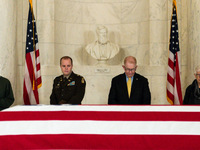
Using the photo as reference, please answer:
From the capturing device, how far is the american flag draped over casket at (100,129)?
7.10 feet

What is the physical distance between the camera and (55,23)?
792cm

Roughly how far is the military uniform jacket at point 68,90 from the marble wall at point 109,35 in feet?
10.7

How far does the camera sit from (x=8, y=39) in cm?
665

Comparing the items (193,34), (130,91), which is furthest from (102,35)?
(130,91)

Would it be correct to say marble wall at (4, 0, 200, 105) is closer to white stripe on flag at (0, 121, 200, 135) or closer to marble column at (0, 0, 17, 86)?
marble column at (0, 0, 17, 86)

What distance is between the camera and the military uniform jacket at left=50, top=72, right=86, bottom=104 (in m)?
4.04

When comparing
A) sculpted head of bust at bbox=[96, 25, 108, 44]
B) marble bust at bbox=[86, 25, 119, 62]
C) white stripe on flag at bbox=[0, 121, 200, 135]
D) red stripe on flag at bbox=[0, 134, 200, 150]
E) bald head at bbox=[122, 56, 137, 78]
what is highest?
sculpted head of bust at bbox=[96, 25, 108, 44]

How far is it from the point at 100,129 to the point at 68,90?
1793 mm

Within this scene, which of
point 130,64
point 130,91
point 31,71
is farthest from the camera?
point 31,71

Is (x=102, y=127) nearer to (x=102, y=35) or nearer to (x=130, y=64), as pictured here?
(x=130, y=64)

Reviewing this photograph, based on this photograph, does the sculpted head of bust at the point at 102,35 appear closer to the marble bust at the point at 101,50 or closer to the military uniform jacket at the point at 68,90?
the marble bust at the point at 101,50

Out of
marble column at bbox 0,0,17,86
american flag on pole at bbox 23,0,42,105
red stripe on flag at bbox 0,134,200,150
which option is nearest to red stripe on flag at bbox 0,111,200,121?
red stripe on flag at bbox 0,134,200,150

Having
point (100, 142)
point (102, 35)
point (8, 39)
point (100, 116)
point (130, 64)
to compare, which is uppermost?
point (102, 35)

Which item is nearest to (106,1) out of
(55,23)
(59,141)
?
(55,23)
